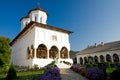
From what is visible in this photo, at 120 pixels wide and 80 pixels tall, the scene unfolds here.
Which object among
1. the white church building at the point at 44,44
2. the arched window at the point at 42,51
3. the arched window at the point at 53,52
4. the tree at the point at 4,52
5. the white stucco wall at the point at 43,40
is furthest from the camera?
the arched window at the point at 53,52

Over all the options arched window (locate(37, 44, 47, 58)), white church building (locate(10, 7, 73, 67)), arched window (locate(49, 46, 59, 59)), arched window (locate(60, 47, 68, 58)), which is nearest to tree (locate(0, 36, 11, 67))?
white church building (locate(10, 7, 73, 67))

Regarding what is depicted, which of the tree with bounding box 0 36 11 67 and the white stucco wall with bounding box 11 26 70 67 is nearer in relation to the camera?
the white stucco wall with bounding box 11 26 70 67

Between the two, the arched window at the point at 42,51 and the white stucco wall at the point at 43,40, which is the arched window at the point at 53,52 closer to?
the white stucco wall at the point at 43,40

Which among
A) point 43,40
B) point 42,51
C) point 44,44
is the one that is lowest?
point 42,51

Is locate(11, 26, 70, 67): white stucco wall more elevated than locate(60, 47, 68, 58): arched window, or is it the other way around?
locate(11, 26, 70, 67): white stucco wall

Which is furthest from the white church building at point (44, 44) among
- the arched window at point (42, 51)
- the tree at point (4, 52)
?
the tree at point (4, 52)

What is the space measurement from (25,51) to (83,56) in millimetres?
25410

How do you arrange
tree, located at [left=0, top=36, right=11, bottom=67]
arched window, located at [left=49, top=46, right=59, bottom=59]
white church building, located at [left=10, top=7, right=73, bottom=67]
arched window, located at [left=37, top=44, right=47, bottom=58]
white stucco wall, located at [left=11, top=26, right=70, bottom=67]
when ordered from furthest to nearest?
arched window, located at [left=49, top=46, right=59, bottom=59] < tree, located at [left=0, top=36, right=11, bottom=67] < arched window, located at [left=37, top=44, right=47, bottom=58] < white church building, located at [left=10, top=7, right=73, bottom=67] < white stucco wall, located at [left=11, top=26, right=70, bottom=67]

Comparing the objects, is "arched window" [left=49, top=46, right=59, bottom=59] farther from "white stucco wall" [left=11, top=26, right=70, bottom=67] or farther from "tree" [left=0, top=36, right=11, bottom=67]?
"tree" [left=0, top=36, right=11, bottom=67]

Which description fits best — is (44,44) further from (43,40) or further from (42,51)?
(42,51)

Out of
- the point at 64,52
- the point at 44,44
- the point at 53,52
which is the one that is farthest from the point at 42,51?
the point at 64,52

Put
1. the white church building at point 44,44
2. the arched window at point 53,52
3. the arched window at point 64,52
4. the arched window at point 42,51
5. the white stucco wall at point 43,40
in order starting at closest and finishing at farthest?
the white stucco wall at point 43,40 → the white church building at point 44,44 → the arched window at point 42,51 → the arched window at point 53,52 → the arched window at point 64,52

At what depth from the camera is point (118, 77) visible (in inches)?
333

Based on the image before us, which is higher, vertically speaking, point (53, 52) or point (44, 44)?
point (44, 44)
